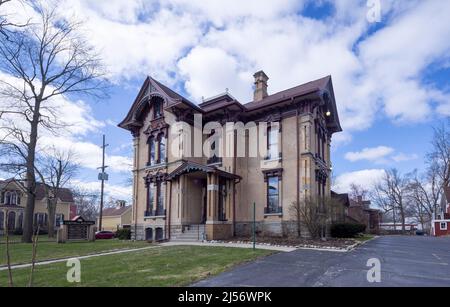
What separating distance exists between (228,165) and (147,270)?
1264 centimetres

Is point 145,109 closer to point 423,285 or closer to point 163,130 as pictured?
point 163,130

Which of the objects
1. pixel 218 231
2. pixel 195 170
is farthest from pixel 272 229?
pixel 195 170

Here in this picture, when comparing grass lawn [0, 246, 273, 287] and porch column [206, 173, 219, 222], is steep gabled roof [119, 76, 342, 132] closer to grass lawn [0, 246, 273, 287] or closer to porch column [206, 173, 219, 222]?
porch column [206, 173, 219, 222]

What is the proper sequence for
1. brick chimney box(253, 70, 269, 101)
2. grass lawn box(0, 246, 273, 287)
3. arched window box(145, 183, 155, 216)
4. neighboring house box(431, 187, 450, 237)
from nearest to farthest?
grass lawn box(0, 246, 273, 287), arched window box(145, 183, 155, 216), brick chimney box(253, 70, 269, 101), neighboring house box(431, 187, 450, 237)

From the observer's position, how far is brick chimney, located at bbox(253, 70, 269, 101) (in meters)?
26.7

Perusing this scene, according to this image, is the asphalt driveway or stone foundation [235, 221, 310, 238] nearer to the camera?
the asphalt driveway

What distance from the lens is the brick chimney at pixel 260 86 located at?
87.8 ft

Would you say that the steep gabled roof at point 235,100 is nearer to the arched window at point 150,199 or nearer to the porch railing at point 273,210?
the arched window at point 150,199

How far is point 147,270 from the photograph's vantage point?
31.1 feet

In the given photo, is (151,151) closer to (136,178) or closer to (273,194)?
(136,178)

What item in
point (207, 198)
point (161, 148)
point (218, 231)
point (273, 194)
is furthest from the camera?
point (161, 148)

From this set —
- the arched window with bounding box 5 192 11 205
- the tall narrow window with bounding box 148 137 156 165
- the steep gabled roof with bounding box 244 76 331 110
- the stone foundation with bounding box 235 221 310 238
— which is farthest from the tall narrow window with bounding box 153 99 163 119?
the arched window with bounding box 5 192 11 205

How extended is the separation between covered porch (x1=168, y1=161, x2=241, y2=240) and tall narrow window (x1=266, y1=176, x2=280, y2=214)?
197 cm
